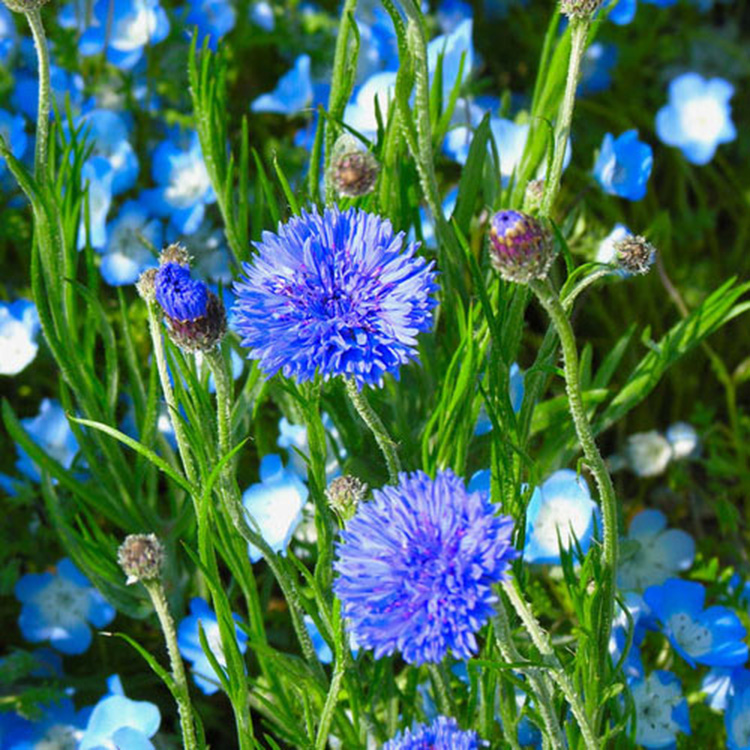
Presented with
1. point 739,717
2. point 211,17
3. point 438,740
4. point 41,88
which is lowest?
point 438,740

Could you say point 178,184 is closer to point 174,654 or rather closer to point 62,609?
point 62,609

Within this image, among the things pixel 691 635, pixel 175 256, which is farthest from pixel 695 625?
pixel 175 256

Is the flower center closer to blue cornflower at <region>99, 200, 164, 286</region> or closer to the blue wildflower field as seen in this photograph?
the blue wildflower field

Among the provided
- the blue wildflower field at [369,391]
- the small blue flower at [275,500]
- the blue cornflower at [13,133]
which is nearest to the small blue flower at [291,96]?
the blue wildflower field at [369,391]

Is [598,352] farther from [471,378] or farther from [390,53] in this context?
[471,378]

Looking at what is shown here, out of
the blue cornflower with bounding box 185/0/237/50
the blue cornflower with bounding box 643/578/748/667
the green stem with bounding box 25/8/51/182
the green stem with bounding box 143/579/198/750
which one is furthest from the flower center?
the blue cornflower with bounding box 185/0/237/50

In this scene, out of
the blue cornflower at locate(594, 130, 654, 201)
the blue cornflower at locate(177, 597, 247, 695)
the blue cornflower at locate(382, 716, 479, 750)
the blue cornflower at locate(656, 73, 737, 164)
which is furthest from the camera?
the blue cornflower at locate(656, 73, 737, 164)
